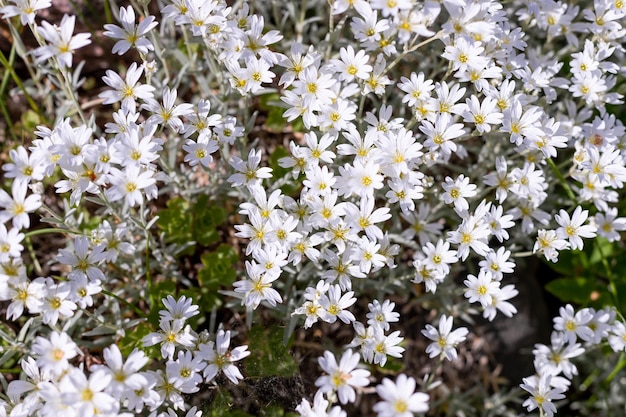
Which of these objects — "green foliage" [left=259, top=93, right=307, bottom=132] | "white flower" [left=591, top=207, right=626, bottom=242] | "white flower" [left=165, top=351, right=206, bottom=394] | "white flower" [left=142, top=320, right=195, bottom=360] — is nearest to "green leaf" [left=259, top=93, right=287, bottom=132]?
"green foliage" [left=259, top=93, right=307, bottom=132]

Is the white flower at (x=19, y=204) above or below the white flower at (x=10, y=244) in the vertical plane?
above

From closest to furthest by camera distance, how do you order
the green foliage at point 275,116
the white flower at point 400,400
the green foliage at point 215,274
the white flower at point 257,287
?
the white flower at point 400,400, the white flower at point 257,287, the green foliage at point 215,274, the green foliage at point 275,116

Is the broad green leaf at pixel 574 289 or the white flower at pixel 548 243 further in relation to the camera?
the broad green leaf at pixel 574 289

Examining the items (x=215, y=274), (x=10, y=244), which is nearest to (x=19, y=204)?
(x=10, y=244)

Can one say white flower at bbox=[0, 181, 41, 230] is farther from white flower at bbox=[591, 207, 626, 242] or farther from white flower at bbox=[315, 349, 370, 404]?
white flower at bbox=[591, 207, 626, 242]

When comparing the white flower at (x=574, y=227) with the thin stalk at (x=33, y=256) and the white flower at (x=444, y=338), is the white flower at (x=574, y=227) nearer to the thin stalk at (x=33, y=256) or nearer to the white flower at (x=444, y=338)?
the white flower at (x=444, y=338)

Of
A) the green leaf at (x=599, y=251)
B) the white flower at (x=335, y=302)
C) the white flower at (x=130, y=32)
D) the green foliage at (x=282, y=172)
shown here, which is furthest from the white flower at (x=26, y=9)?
the green leaf at (x=599, y=251)

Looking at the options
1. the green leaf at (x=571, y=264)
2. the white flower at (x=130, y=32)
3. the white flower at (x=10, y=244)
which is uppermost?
the white flower at (x=130, y=32)
